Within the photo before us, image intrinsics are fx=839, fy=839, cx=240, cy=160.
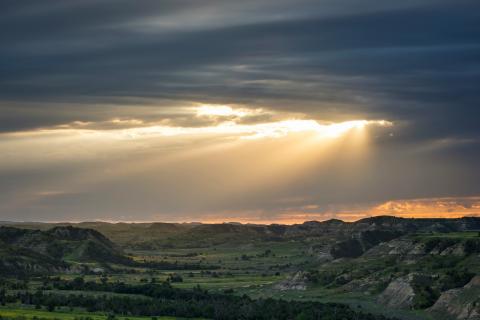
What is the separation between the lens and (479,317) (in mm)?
197625

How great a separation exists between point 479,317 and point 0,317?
371 feet

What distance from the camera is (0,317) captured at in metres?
199
